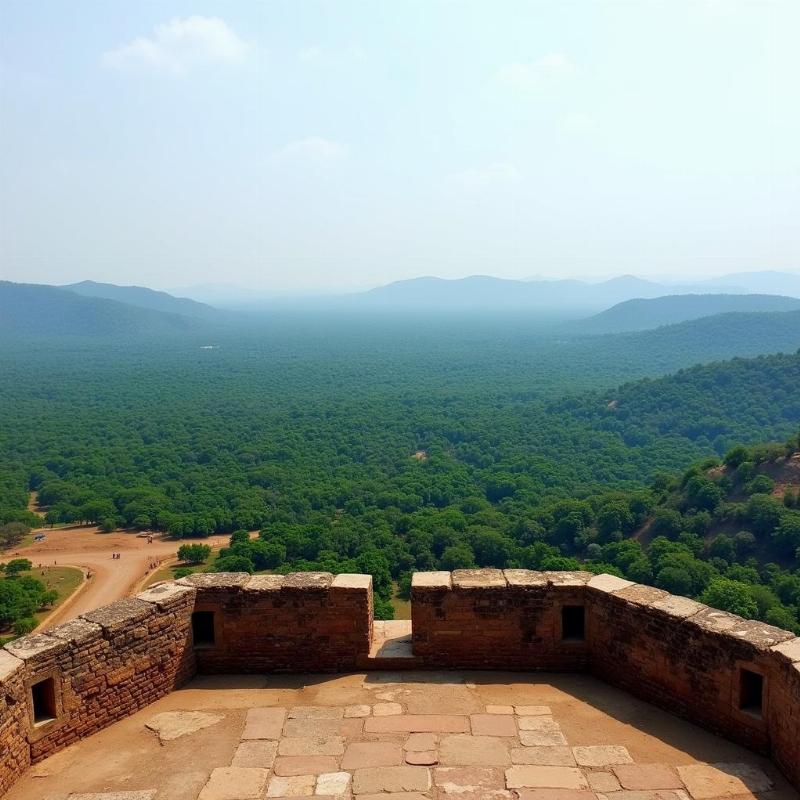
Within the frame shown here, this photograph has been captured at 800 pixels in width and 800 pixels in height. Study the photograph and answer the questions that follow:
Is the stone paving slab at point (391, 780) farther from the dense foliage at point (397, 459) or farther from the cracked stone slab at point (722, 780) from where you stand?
the dense foliage at point (397, 459)

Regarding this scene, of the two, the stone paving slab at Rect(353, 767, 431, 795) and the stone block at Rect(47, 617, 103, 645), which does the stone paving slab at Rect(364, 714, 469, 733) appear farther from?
the stone block at Rect(47, 617, 103, 645)

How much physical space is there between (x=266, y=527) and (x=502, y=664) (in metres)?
39.8

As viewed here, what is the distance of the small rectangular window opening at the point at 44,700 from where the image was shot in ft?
19.7

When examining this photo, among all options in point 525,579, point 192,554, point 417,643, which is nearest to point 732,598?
point 525,579

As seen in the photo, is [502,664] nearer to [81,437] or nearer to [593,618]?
[593,618]

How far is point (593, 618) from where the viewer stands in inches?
286

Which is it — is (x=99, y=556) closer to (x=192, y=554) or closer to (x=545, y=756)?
(x=192, y=554)

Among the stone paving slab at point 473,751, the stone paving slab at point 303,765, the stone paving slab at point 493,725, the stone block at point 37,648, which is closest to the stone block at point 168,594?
the stone block at point 37,648

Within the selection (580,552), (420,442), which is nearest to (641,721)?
(580,552)

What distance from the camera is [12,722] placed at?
18.3 ft

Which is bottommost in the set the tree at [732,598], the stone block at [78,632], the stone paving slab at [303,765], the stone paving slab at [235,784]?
the tree at [732,598]

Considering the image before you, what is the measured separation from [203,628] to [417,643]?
2.36 metres

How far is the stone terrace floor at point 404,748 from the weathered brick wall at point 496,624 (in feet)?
0.67

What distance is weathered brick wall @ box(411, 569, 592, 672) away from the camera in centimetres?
732
